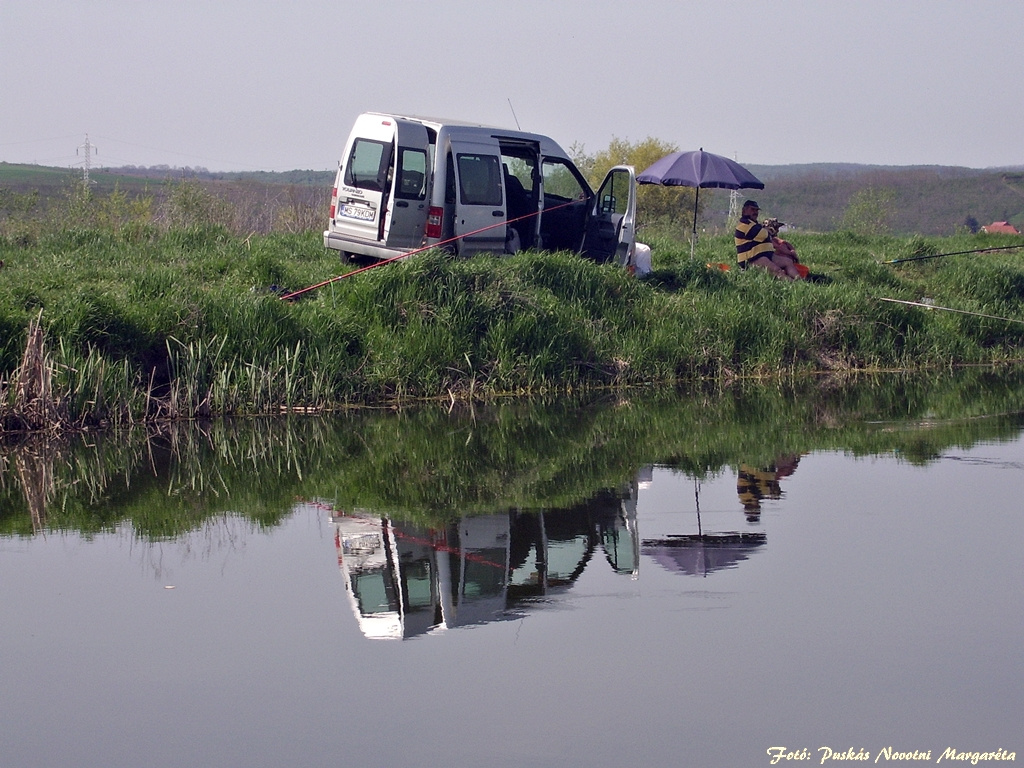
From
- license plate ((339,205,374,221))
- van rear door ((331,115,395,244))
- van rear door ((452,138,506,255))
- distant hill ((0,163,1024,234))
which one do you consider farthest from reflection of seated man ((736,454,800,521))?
distant hill ((0,163,1024,234))

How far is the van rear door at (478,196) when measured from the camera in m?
16.5

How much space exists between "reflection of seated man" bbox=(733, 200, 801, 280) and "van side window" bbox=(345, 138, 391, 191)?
6.00 metres

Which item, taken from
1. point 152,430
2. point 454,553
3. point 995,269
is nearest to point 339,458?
point 152,430

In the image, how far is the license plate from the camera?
1652 centimetres

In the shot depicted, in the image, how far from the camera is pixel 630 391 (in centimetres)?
1526

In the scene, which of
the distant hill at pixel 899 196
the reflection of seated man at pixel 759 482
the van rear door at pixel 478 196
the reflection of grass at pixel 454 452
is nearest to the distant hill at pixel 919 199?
the distant hill at pixel 899 196

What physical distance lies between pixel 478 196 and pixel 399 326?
2.87 m

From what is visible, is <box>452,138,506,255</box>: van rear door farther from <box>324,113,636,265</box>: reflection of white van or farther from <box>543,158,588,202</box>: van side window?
<box>543,158,588,202</box>: van side window

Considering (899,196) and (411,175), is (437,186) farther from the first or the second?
(899,196)

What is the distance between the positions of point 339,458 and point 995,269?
569 inches

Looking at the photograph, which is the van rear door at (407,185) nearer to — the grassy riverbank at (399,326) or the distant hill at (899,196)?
the grassy riverbank at (399,326)

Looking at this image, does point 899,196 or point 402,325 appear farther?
point 899,196

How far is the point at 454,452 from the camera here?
1123 centimetres

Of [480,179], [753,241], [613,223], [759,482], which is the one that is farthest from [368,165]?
[759,482]
